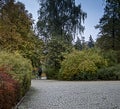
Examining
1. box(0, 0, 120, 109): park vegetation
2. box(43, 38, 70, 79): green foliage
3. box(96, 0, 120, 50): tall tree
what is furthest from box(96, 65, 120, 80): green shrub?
box(96, 0, 120, 50): tall tree

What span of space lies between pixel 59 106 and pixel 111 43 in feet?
121

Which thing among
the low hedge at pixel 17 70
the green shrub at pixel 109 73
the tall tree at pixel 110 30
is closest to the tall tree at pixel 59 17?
the tall tree at pixel 110 30

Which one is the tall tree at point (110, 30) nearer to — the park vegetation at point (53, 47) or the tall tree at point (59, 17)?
the park vegetation at point (53, 47)

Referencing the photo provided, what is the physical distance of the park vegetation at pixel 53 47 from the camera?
1788cm

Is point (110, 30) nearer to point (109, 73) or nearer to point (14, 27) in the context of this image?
point (109, 73)

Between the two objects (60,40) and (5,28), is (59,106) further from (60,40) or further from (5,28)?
(60,40)

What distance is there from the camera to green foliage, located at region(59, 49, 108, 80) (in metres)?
38.5

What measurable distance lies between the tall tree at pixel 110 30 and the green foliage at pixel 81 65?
8444 millimetres

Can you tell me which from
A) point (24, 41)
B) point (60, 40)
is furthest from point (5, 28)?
point (60, 40)

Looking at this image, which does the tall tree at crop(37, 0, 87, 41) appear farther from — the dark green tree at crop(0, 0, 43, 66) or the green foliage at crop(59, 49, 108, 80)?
the dark green tree at crop(0, 0, 43, 66)

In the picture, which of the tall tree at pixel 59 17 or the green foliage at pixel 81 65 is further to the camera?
the tall tree at pixel 59 17

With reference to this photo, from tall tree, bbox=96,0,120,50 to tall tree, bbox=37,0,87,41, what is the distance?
15.3ft

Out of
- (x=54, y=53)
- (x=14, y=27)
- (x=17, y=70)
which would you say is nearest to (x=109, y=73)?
(x=54, y=53)

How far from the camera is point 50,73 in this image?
4562 cm
